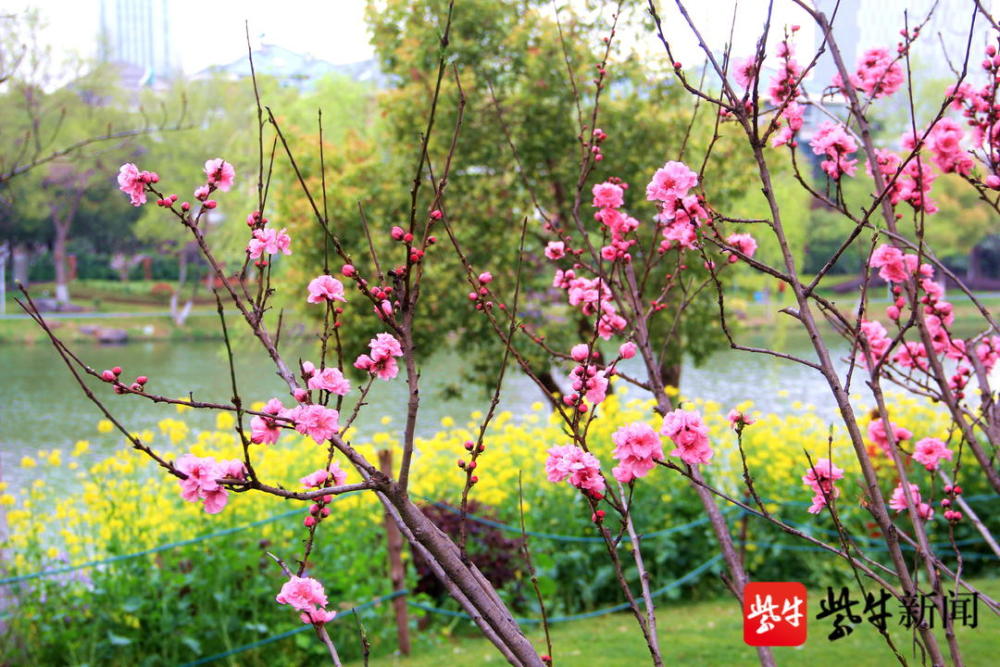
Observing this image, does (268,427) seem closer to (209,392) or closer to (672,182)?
(672,182)

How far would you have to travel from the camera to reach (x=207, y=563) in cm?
374

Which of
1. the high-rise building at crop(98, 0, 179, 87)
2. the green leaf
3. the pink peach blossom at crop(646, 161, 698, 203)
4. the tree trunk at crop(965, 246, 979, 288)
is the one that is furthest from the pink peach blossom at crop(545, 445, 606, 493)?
the high-rise building at crop(98, 0, 179, 87)

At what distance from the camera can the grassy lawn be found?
3633mm

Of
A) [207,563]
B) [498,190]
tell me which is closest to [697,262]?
[498,190]

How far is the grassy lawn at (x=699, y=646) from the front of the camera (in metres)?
3.63

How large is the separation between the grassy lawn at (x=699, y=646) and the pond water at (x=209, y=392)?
491 cm

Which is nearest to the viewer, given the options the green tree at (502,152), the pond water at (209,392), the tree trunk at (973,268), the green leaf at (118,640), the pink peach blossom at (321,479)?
the pink peach blossom at (321,479)

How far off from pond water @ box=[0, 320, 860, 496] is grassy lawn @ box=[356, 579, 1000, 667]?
4906 mm

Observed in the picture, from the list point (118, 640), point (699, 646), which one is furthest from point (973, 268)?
point (118, 640)

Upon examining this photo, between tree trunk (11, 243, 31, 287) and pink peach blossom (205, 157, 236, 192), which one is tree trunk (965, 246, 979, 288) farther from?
pink peach blossom (205, 157, 236, 192)

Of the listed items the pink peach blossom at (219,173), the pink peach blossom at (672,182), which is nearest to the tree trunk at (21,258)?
the pink peach blossom at (219,173)

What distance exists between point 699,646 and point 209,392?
12889 mm

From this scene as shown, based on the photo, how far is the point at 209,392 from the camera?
1546cm

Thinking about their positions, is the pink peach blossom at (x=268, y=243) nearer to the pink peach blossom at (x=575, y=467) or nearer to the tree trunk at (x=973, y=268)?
the pink peach blossom at (x=575, y=467)
